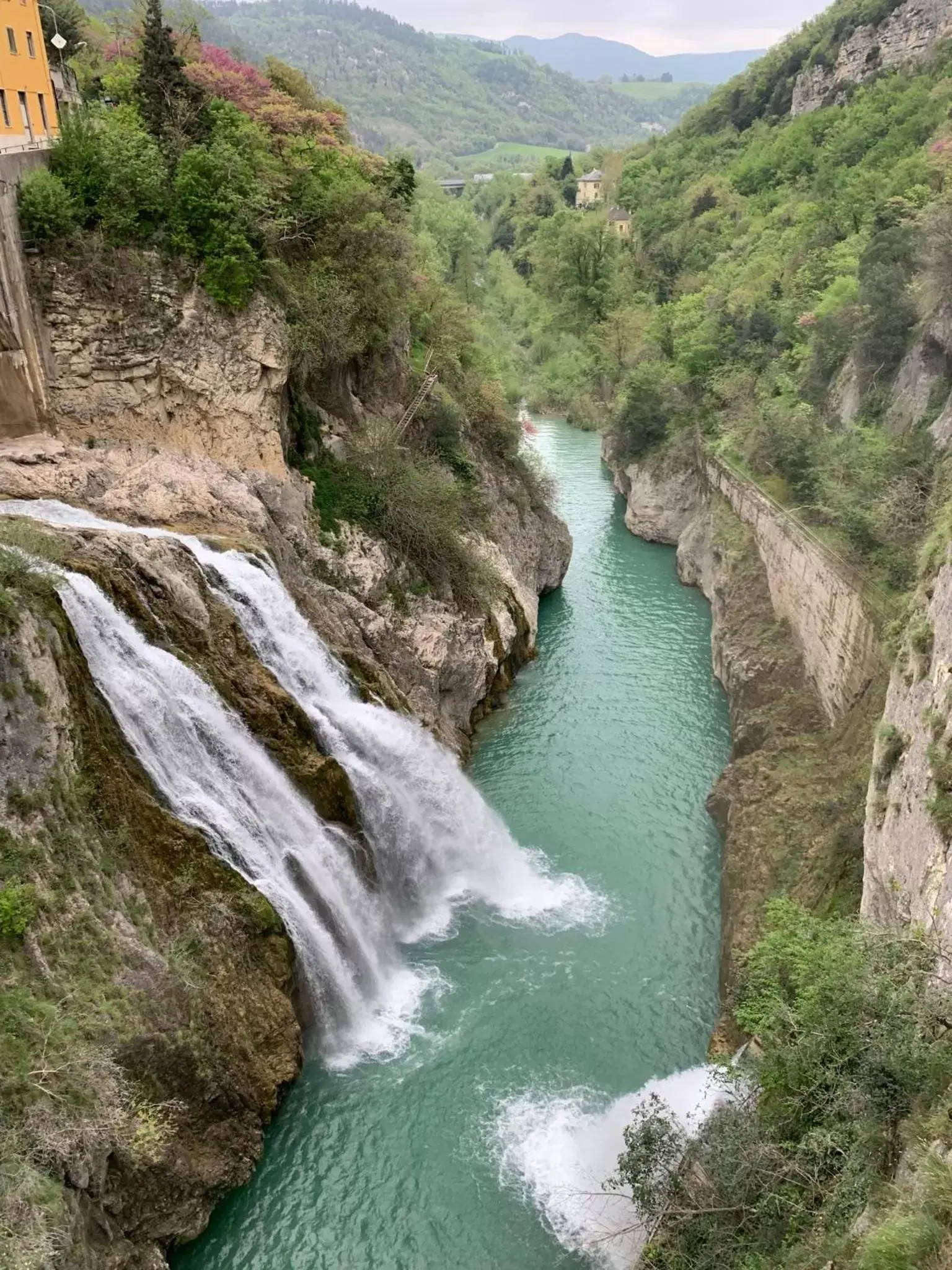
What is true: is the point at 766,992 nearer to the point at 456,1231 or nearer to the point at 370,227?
the point at 456,1231

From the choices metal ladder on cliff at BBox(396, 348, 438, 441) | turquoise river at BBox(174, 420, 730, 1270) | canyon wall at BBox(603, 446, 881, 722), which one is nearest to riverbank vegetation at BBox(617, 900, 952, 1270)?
turquoise river at BBox(174, 420, 730, 1270)

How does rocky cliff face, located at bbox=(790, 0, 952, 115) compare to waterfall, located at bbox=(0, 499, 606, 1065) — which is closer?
waterfall, located at bbox=(0, 499, 606, 1065)

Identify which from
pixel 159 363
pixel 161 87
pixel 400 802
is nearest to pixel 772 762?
pixel 400 802

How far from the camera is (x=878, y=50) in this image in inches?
2117

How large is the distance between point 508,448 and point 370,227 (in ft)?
30.5

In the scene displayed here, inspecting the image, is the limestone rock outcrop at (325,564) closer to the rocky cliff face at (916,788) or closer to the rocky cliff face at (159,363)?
the rocky cliff face at (159,363)

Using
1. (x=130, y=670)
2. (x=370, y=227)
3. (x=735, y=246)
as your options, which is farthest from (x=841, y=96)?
(x=130, y=670)

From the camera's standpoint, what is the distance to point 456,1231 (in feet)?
34.7

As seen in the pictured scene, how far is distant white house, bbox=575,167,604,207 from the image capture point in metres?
85.4

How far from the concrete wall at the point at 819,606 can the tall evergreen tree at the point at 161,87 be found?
1727 centimetres

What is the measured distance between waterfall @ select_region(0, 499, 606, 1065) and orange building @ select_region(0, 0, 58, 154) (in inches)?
421

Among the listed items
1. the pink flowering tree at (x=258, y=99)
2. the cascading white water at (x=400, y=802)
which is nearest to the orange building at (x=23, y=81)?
the pink flowering tree at (x=258, y=99)

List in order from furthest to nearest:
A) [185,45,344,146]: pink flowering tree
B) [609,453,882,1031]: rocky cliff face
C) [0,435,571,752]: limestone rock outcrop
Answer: [185,45,344,146]: pink flowering tree < [0,435,571,752]: limestone rock outcrop < [609,453,882,1031]: rocky cliff face

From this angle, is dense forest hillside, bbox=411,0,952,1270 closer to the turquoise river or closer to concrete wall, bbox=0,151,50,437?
the turquoise river
